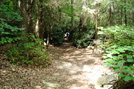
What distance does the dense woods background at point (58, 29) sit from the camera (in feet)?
9.50

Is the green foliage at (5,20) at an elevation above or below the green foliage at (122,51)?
above

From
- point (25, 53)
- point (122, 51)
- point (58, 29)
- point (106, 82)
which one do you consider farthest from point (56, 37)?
point (122, 51)

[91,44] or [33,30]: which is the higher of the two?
[33,30]

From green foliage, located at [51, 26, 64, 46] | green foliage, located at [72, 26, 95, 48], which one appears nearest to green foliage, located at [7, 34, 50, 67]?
green foliage, located at [72, 26, 95, 48]

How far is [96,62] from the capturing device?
890 centimetres

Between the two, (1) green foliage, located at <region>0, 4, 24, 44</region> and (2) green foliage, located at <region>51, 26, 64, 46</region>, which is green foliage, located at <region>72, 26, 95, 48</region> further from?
(1) green foliage, located at <region>0, 4, 24, 44</region>

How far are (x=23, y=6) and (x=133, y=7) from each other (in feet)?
31.7

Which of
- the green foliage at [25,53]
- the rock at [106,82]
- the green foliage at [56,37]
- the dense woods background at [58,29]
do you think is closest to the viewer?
the dense woods background at [58,29]

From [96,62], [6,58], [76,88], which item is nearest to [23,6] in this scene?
[6,58]

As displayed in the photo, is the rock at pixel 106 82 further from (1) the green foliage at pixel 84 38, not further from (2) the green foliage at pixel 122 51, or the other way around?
(1) the green foliage at pixel 84 38

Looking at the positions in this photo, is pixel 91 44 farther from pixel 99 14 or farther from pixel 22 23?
pixel 22 23

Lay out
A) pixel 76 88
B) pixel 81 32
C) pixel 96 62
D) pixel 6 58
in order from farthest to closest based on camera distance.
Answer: pixel 81 32 → pixel 96 62 → pixel 6 58 → pixel 76 88

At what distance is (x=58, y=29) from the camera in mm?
15945

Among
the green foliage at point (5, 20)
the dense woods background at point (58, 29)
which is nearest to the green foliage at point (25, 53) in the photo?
the dense woods background at point (58, 29)
